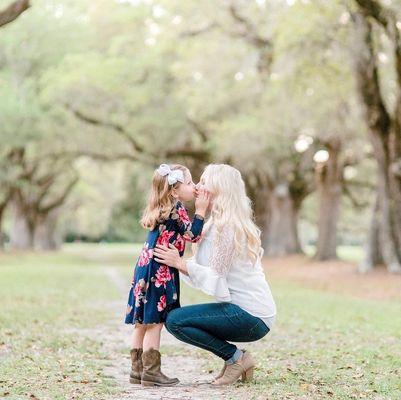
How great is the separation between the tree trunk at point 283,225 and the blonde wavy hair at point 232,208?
28.6 metres

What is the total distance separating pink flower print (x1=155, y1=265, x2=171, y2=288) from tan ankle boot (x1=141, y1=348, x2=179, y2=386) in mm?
546

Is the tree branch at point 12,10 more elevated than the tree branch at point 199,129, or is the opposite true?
the tree branch at point 199,129

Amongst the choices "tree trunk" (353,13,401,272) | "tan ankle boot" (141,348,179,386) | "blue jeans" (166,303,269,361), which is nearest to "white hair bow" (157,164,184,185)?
"blue jeans" (166,303,269,361)

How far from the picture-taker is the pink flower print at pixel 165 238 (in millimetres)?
6170

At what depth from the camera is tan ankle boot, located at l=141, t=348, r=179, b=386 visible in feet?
20.3

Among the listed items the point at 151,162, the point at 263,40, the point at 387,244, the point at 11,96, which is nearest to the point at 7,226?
the point at 151,162

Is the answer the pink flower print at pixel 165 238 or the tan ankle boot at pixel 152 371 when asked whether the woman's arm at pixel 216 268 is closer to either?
the pink flower print at pixel 165 238

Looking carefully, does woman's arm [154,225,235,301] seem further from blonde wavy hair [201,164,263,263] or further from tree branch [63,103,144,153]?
tree branch [63,103,144,153]

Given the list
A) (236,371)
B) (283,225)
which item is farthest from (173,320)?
Result: (283,225)

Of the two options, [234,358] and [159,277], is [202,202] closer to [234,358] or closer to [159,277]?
[159,277]

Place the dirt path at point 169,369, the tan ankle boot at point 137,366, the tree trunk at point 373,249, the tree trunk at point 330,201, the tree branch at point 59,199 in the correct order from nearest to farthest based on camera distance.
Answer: the dirt path at point 169,369, the tan ankle boot at point 137,366, the tree trunk at point 373,249, the tree trunk at point 330,201, the tree branch at point 59,199

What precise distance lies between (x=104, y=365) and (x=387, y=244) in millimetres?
14838

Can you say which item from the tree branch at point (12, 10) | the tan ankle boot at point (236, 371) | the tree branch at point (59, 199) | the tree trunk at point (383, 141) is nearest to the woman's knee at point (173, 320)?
the tan ankle boot at point (236, 371)

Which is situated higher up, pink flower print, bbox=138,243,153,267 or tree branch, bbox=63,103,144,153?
tree branch, bbox=63,103,144,153
